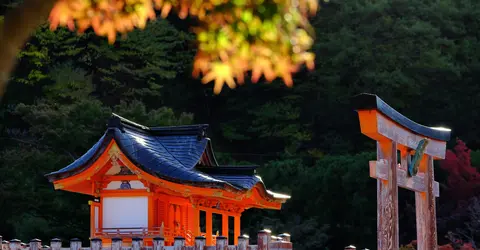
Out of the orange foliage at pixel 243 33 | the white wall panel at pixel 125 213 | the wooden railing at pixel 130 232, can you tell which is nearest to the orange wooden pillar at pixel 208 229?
the wooden railing at pixel 130 232

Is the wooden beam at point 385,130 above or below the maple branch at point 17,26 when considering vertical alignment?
above

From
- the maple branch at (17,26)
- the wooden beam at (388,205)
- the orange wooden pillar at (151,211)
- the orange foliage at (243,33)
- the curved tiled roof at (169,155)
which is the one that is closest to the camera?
the maple branch at (17,26)

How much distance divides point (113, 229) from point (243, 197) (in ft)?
8.39

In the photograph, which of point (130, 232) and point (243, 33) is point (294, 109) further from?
point (243, 33)

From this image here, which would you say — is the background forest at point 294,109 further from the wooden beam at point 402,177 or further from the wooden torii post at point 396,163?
the wooden beam at point 402,177

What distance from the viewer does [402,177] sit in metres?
12.6

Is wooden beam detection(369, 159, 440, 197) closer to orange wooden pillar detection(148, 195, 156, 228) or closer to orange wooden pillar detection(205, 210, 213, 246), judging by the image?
orange wooden pillar detection(148, 195, 156, 228)

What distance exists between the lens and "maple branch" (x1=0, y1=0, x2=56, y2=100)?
3.62m

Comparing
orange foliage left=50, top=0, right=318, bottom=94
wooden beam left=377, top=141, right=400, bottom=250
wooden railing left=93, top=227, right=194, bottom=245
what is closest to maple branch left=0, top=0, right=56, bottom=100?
orange foliage left=50, top=0, right=318, bottom=94

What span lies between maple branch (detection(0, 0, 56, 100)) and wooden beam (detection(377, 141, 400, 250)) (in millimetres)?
8208

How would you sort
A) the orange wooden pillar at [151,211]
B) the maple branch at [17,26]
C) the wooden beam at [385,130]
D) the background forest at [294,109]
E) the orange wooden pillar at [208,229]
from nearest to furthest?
the maple branch at [17,26], the wooden beam at [385,130], the orange wooden pillar at [151,211], the orange wooden pillar at [208,229], the background forest at [294,109]

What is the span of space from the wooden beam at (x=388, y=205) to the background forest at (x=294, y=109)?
16930 mm

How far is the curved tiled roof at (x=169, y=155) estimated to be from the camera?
17188mm

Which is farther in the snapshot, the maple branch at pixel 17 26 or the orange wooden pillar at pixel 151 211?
the orange wooden pillar at pixel 151 211
